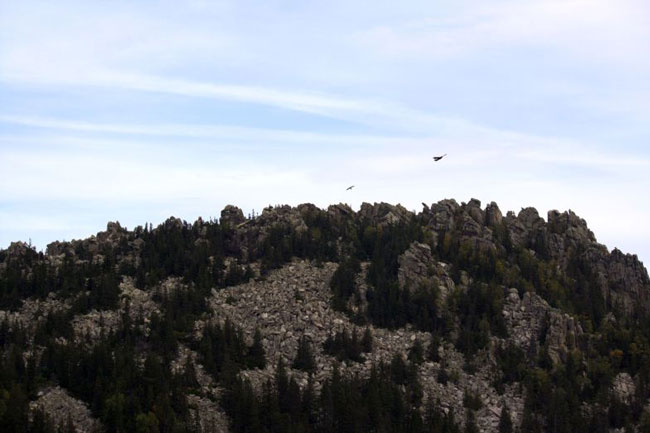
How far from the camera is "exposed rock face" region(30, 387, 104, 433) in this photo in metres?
189

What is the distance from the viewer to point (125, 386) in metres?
200

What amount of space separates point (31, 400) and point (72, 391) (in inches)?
280

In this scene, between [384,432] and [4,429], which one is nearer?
[4,429]

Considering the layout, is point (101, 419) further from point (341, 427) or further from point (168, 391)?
point (341, 427)

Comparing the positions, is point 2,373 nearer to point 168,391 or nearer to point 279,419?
point 168,391

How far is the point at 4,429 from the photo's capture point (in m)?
182

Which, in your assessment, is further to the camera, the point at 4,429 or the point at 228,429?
the point at 228,429

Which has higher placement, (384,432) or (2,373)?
(2,373)

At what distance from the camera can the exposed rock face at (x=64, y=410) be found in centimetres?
18888

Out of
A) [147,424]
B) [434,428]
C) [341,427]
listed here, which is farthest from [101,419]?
[434,428]

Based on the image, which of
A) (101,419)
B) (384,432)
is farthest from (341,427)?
(101,419)

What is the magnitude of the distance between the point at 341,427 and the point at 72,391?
1750 inches

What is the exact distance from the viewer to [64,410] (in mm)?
194250

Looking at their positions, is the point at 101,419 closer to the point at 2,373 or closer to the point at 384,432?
the point at 2,373
